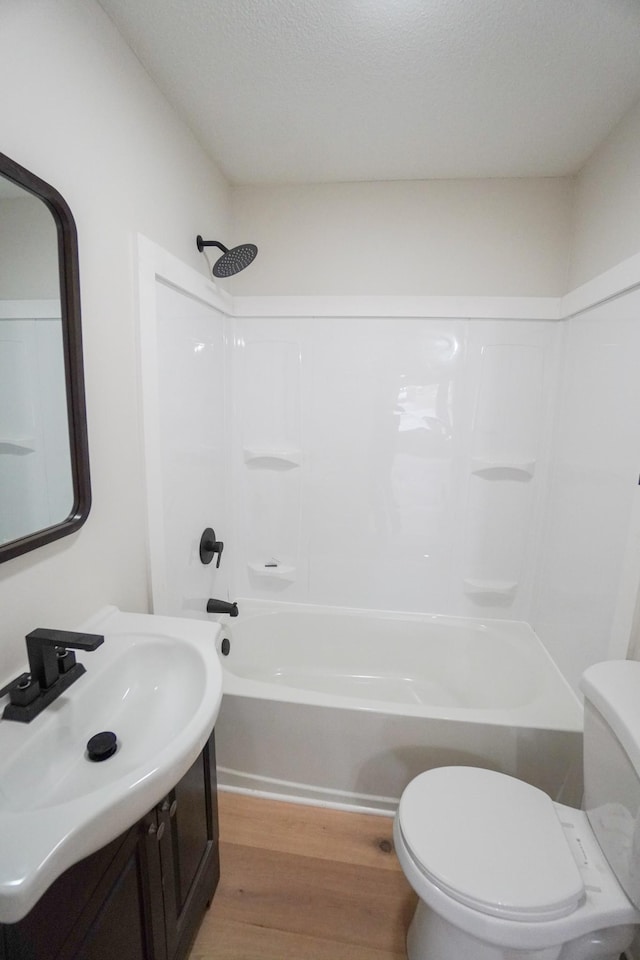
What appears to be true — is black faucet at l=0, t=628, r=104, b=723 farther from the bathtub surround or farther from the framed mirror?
the bathtub surround

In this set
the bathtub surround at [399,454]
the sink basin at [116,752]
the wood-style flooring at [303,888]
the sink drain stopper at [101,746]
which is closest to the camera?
the sink basin at [116,752]

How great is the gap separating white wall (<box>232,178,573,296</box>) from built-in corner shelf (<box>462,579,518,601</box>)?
4.69 feet

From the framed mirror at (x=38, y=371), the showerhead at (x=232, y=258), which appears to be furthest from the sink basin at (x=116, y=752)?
the showerhead at (x=232, y=258)

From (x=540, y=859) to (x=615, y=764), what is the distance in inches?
11.8

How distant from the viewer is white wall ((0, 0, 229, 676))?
86 centimetres

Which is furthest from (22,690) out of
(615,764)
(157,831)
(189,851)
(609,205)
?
(609,205)

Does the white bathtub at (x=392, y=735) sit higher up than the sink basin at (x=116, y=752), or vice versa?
the sink basin at (x=116, y=752)

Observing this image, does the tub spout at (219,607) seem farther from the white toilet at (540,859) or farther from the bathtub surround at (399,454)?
the white toilet at (540,859)

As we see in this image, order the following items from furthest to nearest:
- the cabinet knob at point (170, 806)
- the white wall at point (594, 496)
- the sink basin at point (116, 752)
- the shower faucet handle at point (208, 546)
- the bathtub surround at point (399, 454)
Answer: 1. the bathtub surround at point (399, 454)
2. the shower faucet handle at point (208, 546)
3. the white wall at point (594, 496)
4. the cabinet knob at point (170, 806)
5. the sink basin at point (116, 752)

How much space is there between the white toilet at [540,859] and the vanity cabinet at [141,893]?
21.5 inches

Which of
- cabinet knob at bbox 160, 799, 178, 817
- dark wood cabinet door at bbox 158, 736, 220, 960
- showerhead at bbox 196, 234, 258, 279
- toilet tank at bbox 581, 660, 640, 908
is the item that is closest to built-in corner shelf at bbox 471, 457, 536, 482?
toilet tank at bbox 581, 660, 640, 908

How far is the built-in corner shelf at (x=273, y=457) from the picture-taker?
2133 mm

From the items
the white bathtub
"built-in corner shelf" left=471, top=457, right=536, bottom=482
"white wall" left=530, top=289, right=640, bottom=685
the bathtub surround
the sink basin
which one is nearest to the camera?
the sink basin

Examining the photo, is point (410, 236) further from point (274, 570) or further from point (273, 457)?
point (274, 570)
